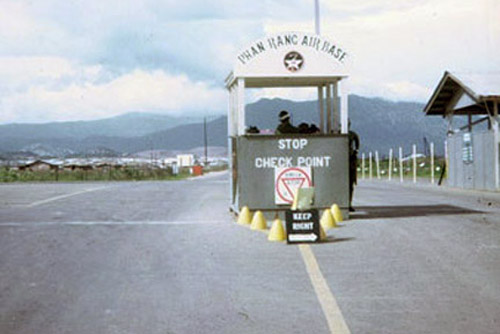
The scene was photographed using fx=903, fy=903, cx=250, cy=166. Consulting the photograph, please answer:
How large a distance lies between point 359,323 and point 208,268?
350 cm

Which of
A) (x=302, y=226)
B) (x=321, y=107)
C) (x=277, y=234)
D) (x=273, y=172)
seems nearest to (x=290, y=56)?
(x=273, y=172)

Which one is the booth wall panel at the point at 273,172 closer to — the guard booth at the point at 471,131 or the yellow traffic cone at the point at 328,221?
the yellow traffic cone at the point at 328,221

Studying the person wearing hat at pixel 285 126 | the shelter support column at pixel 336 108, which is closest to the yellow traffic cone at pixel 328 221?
the person wearing hat at pixel 285 126

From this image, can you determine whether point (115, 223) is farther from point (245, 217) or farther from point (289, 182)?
point (289, 182)

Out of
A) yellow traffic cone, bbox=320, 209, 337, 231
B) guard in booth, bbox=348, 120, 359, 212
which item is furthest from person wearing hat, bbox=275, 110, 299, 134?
yellow traffic cone, bbox=320, 209, 337, 231

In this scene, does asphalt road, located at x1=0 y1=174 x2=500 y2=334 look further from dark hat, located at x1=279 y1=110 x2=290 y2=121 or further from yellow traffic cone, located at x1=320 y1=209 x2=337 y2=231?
dark hat, located at x1=279 y1=110 x2=290 y2=121

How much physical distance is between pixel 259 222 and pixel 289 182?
1.62 metres

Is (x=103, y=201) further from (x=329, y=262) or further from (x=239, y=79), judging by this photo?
(x=329, y=262)

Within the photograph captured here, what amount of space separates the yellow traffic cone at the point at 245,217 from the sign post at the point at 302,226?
325 centimetres

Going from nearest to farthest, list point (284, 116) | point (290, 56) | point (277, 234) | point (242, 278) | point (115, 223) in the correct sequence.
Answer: point (242, 278) < point (277, 234) < point (115, 223) < point (290, 56) < point (284, 116)

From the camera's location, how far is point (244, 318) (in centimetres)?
793

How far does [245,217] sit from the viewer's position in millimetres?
16500

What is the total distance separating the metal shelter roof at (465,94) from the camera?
32.5 m

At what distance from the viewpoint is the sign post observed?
517 inches
